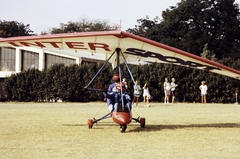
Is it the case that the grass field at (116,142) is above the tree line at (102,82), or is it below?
below

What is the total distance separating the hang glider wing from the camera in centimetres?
1080

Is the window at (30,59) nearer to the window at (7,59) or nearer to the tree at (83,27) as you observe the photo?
the window at (7,59)

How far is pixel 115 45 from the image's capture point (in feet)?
39.1

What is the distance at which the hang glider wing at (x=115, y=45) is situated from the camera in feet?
35.4

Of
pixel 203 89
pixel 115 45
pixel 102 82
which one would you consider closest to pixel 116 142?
pixel 115 45

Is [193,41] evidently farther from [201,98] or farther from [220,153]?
[220,153]

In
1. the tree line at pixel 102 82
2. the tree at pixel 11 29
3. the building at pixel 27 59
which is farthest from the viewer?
the tree at pixel 11 29

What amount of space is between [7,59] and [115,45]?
99.7ft

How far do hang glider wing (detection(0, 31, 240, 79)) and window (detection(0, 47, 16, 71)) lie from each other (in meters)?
28.3

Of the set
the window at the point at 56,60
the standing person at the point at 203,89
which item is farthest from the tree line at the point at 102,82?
the window at the point at 56,60

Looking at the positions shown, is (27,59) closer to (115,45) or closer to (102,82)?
(102,82)

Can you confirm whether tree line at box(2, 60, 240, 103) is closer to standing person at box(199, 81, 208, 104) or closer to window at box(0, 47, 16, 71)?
standing person at box(199, 81, 208, 104)

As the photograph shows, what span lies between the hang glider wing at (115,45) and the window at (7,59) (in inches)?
1115

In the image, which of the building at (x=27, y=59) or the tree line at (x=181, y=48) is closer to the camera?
the tree line at (x=181, y=48)
